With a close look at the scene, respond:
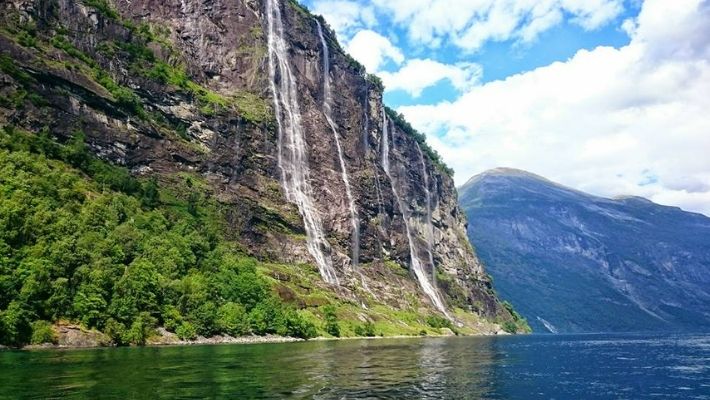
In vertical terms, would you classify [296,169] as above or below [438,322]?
above

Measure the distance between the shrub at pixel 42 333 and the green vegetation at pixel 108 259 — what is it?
0.13m

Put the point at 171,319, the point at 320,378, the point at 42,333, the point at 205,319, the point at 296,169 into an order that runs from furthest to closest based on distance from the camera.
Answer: the point at 296,169, the point at 205,319, the point at 171,319, the point at 42,333, the point at 320,378

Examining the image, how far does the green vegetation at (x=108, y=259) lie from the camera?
77.1 metres

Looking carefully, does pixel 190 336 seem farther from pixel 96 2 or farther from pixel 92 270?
pixel 96 2

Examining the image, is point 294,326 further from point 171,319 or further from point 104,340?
point 104,340

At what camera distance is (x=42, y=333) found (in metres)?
71.8

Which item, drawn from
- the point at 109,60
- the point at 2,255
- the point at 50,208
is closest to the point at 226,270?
the point at 50,208

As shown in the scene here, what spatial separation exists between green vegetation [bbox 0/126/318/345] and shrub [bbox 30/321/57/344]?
13 centimetres

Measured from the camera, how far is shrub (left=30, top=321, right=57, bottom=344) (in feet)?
233

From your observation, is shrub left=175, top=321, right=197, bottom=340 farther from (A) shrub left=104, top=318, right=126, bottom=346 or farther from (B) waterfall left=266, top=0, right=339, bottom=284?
(B) waterfall left=266, top=0, right=339, bottom=284

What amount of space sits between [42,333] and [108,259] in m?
19.0

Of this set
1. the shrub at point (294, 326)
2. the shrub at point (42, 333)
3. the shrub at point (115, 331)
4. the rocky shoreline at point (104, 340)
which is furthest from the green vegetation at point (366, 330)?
the shrub at point (42, 333)

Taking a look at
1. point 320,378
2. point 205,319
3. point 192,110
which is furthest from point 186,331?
point 192,110

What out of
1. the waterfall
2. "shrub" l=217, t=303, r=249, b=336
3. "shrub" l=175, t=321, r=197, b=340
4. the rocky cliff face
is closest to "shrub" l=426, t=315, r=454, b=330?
the rocky cliff face
